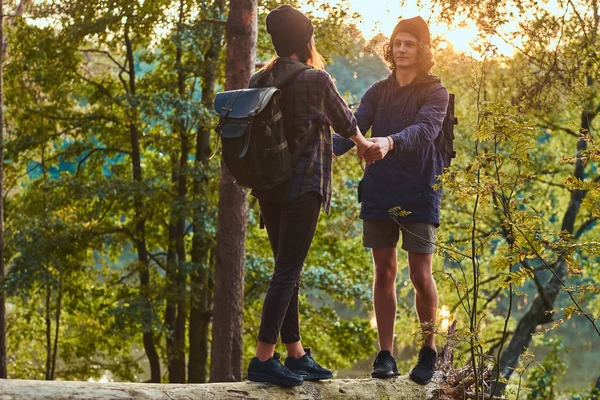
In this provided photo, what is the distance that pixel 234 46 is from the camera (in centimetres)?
778

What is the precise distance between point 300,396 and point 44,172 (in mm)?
12096

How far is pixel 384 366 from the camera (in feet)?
15.2

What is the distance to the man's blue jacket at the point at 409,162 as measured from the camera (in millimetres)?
4473

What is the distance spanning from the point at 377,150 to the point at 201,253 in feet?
35.5

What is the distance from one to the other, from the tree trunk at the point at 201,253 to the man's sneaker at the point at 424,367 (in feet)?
25.1

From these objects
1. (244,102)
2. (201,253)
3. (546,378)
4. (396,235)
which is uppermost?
(201,253)

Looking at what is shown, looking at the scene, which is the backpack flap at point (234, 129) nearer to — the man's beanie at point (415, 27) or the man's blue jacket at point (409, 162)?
the man's blue jacket at point (409, 162)

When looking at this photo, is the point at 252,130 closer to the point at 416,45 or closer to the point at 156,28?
the point at 416,45

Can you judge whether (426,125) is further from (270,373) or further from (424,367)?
(270,373)

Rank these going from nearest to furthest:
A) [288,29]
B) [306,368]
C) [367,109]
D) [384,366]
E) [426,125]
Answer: [288,29] → [306,368] → [426,125] → [384,366] → [367,109]

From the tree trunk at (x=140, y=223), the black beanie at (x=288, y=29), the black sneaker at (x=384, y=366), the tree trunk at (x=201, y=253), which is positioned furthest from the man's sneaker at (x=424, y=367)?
the tree trunk at (x=140, y=223)

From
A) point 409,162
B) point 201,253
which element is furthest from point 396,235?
point 201,253

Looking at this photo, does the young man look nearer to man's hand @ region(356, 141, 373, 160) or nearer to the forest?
man's hand @ region(356, 141, 373, 160)

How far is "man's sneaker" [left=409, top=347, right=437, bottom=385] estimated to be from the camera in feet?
15.3
